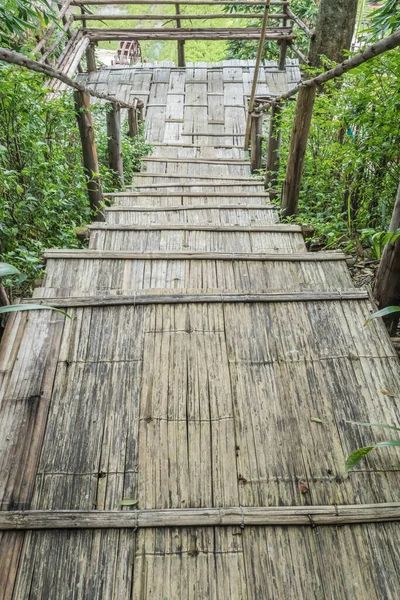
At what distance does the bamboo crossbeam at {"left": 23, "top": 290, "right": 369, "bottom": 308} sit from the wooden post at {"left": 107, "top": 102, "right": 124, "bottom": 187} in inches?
106

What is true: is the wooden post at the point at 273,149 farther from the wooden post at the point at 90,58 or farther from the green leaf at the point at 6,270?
the wooden post at the point at 90,58

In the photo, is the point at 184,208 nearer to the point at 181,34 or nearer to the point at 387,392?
the point at 387,392

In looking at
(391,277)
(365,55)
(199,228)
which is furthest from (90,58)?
(391,277)

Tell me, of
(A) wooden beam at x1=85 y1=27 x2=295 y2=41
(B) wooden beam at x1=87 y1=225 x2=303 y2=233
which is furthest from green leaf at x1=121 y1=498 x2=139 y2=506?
(A) wooden beam at x1=85 y1=27 x2=295 y2=41

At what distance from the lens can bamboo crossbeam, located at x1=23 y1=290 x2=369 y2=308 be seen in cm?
202

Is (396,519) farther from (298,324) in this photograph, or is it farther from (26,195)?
(26,195)

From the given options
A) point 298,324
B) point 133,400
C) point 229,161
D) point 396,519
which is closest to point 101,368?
point 133,400

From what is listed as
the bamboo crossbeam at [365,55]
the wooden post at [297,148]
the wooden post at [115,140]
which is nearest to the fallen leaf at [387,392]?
the bamboo crossbeam at [365,55]

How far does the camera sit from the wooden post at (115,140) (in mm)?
4164

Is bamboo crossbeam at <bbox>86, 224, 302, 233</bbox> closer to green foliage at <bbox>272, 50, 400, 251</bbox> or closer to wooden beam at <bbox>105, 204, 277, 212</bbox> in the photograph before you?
green foliage at <bbox>272, 50, 400, 251</bbox>

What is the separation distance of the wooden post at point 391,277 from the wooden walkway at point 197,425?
135 millimetres

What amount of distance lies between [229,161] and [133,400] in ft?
16.3

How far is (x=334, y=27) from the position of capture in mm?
6766

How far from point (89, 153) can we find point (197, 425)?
8.75 ft
